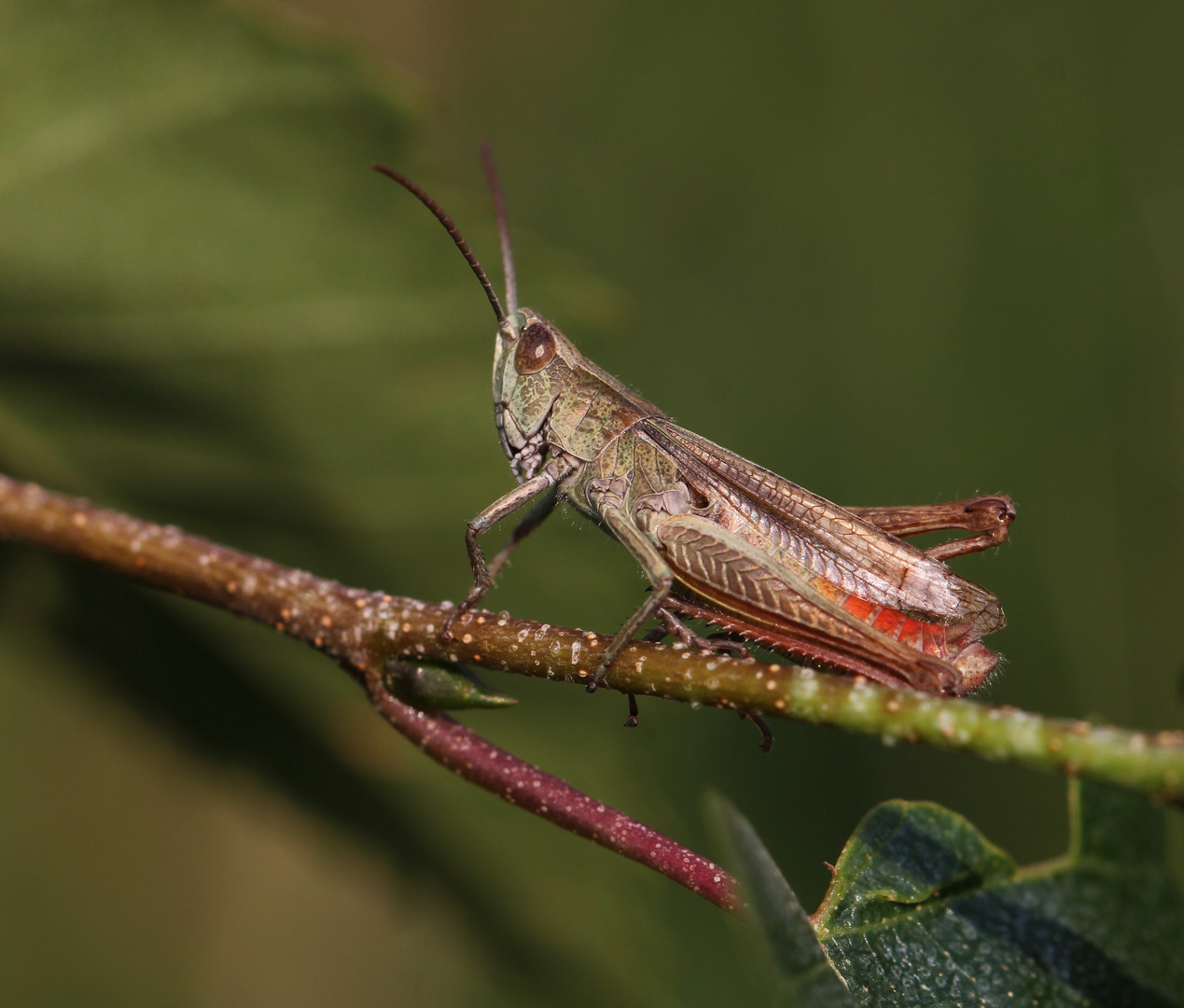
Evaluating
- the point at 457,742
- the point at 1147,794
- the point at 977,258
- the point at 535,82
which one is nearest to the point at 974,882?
the point at 1147,794

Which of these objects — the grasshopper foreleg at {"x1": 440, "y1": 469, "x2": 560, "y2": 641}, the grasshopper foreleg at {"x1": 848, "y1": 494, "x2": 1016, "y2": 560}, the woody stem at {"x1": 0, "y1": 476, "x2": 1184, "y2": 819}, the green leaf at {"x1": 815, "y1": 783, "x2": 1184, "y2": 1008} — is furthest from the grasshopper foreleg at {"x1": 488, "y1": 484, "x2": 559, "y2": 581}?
the green leaf at {"x1": 815, "y1": 783, "x2": 1184, "y2": 1008}

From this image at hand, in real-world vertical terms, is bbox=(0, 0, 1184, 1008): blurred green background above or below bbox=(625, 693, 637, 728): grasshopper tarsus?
above

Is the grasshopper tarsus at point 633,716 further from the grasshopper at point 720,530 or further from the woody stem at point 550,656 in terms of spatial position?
the woody stem at point 550,656

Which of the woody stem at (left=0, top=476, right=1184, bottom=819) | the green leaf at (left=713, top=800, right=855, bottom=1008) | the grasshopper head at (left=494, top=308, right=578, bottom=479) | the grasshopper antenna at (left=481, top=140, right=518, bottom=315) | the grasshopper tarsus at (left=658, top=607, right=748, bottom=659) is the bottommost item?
the green leaf at (left=713, top=800, right=855, bottom=1008)

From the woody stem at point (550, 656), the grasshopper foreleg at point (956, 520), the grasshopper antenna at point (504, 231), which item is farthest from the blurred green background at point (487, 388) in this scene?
the grasshopper foreleg at point (956, 520)

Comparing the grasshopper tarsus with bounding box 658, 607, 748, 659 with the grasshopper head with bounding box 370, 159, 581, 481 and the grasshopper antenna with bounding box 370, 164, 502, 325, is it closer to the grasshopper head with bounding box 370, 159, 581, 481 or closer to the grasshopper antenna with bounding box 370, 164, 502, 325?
the grasshopper head with bounding box 370, 159, 581, 481

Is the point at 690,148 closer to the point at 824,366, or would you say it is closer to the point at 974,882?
the point at 824,366

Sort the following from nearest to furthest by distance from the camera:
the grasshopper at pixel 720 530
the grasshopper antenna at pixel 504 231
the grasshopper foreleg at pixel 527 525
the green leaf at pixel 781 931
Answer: the green leaf at pixel 781 931
the grasshopper at pixel 720 530
the grasshopper foreleg at pixel 527 525
the grasshopper antenna at pixel 504 231
